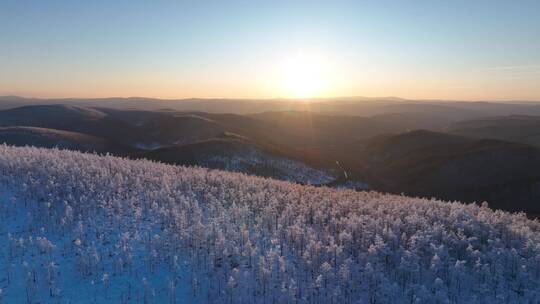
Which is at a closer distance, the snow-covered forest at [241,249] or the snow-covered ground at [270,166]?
the snow-covered forest at [241,249]

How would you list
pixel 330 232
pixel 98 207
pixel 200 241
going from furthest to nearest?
pixel 98 207
pixel 330 232
pixel 200 241

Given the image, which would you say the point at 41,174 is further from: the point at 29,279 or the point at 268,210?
the point at 268,210

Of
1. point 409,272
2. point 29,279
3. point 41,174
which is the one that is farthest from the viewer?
point 41,174

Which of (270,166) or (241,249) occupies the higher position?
(241,249)

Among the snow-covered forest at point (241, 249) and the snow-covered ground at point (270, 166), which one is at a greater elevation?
the snow-covered forest at point (241, 249)

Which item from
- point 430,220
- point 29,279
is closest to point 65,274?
point 29,279

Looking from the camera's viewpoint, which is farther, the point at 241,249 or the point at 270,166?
the point at 270,166

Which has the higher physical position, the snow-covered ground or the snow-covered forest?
the snow-covered forest

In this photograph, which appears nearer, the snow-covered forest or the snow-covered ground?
the snow-covered forest
